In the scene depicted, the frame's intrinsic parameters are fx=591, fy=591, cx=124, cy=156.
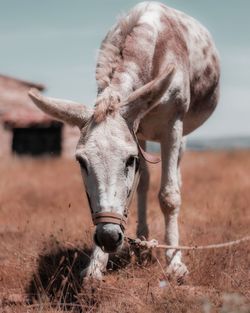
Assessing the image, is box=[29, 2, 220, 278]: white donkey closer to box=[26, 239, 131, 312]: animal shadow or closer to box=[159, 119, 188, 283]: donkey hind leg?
box=[159, 119, 188, 283]: donkey hind leg

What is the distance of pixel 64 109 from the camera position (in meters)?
4.89

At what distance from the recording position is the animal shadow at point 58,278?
5.16 m

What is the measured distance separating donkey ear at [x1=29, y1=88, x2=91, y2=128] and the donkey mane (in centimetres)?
14

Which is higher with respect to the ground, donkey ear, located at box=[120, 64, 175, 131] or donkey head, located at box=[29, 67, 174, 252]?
donkey ear, located at box=[120, 64, 175, 131]

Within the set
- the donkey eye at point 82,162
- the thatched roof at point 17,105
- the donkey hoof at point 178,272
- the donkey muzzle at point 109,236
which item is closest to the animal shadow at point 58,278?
the donkey hoof at point 178,272

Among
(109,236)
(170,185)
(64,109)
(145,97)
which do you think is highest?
(145,97)

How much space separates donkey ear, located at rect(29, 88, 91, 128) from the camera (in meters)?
4.88

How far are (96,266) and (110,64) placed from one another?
6.55 ft

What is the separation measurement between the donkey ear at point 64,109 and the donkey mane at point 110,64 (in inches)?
5.5

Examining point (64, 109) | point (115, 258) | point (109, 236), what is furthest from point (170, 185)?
point (109, 236)

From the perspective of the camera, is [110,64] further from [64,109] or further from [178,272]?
[178,272]

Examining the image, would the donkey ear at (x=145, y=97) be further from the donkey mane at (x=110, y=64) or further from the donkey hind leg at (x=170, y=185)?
the donkey hind leg at (x=170, y=185)

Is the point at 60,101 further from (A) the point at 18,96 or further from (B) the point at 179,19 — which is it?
(A) the point at 18,96

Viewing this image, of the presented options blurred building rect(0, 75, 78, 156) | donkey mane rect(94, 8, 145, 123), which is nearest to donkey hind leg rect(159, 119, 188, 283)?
donkey mane rect(94, 8, 145, 123)
